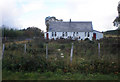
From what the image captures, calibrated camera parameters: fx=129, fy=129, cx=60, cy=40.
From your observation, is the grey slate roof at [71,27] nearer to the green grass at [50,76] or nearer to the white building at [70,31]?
the white building at [70,31]

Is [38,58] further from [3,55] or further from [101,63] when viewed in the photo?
[101,63]

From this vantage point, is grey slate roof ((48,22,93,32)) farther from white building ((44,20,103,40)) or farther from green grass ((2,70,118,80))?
green grass ((2,70,118,80))

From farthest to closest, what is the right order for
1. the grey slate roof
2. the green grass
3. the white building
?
the grey slate roof
the white building
the green grass

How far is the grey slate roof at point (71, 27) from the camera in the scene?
31750 millimetres

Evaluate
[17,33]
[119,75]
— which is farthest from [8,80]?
[17,33]

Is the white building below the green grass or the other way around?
the other way around

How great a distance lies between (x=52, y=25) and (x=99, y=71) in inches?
1060

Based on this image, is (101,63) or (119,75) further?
(101,63)

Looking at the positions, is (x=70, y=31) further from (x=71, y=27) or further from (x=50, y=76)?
(x=50, y=76)

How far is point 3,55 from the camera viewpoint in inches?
308

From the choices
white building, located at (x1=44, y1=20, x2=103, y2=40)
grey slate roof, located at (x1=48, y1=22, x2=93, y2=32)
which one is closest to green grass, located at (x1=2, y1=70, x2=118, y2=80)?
white building, located at (x1=44, y1=20, x2=103, y2=40)

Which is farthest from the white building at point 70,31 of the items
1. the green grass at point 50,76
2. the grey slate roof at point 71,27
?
the green grass at point 50,76

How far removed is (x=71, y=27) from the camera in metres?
32.4

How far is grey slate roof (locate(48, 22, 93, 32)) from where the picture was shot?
1250 inches
